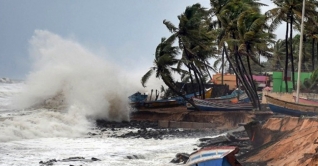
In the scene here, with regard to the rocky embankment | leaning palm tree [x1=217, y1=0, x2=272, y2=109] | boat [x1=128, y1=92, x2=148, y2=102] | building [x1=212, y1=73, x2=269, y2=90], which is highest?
leaning palm tree [x1=217, y1=0, x2=272, y2=109]

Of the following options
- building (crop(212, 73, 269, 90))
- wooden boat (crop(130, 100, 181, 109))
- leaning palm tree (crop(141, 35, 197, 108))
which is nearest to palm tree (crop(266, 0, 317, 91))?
leaning palm tree (crop(141, 35, 197, 108))

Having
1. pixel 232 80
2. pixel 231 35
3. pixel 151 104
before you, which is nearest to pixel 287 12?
pixel 231 35

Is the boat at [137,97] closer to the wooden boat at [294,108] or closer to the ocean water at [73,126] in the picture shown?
the ocean water at [73,126]

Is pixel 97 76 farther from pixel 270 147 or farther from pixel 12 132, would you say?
pixel 270 147

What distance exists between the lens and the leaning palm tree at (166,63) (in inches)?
1403

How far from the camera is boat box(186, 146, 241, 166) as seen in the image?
12.1m

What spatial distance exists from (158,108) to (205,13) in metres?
9.76

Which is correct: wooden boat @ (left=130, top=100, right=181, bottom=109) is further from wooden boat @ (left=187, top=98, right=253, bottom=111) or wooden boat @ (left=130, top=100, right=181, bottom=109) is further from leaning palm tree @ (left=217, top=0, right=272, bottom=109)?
leaning palm tree @ (left=217, top=0, right=272, bottom=109)

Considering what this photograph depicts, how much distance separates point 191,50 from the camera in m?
37.3

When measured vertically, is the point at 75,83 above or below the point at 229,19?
below

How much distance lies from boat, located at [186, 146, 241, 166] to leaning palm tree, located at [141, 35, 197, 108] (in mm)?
22430

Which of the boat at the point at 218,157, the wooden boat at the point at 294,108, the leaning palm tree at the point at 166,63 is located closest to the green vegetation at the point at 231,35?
Result: the leaning palm tree at the point at 166,63

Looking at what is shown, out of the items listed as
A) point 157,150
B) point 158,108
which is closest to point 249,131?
point 157,150

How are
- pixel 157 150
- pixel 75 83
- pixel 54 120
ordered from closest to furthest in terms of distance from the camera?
pixel 157 150
pixel 54 120
pixel 75 83
